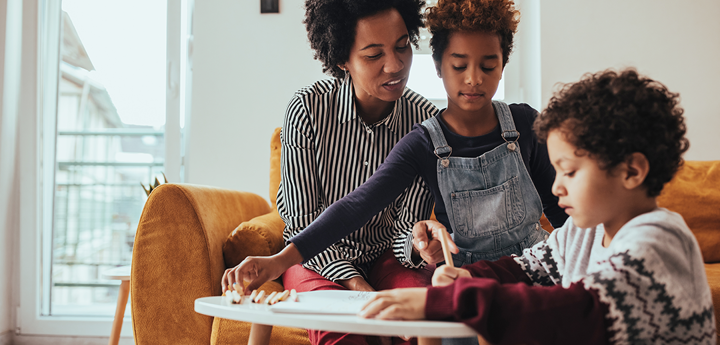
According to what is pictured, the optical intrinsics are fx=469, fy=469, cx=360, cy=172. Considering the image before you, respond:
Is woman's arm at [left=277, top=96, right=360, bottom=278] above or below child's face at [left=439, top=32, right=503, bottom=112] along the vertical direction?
below

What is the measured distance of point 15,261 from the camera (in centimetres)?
225

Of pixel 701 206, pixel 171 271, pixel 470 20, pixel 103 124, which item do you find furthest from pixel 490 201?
pixel 103 124

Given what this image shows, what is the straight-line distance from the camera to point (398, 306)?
21.4 inches

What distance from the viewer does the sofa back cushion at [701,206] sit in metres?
1.66

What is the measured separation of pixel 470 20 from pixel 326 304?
67 cm

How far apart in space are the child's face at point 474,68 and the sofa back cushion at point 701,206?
1.05 m

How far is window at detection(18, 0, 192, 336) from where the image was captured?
2369 mm

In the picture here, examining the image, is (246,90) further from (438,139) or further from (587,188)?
(587,188)

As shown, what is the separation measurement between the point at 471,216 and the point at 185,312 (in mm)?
687

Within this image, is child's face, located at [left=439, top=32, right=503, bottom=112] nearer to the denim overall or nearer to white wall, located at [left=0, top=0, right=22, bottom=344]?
the denim overall

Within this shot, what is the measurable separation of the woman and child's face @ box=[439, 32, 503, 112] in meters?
0.17

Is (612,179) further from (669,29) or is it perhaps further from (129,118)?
(129,118)

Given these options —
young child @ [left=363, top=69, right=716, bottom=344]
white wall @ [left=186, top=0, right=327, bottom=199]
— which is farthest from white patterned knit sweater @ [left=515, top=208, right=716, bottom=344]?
white wall @ [left=186, top=0, right=327, bottom=199]

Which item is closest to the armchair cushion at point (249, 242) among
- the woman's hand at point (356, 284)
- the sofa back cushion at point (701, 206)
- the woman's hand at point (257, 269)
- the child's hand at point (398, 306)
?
the woman's hand at point (356, 284)
